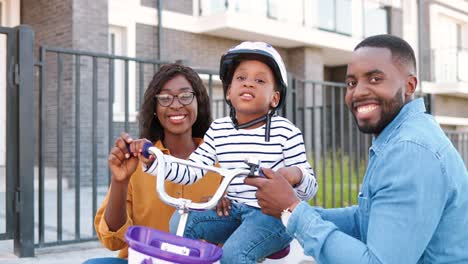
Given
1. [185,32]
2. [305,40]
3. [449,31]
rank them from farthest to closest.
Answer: [449,31], [305,40], [185,32]

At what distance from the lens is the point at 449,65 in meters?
18.5

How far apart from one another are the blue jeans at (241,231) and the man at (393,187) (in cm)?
34

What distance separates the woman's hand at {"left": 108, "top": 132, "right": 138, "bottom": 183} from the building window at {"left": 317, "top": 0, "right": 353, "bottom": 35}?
12953 mm

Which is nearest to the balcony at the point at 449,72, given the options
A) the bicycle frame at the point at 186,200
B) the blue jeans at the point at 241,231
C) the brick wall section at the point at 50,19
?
the brick wall section at the point at 50,19

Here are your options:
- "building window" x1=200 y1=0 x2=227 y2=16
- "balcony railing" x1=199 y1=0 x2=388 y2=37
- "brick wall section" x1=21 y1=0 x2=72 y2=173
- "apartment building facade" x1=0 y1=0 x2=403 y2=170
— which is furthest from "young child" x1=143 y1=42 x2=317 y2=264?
"building window" x1=200 y1=0 x2=227 y2=16

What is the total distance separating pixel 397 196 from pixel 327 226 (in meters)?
0.23

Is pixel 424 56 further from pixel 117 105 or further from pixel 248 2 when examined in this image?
pixel 117 105

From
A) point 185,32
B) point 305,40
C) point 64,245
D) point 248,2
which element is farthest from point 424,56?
point 64,245

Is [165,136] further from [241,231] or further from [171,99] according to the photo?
[241,231]

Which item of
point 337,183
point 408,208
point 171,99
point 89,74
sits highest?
point 89,74

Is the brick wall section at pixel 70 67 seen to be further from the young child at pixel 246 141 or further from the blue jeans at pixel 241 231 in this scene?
the blue jeans at pixel 241 231

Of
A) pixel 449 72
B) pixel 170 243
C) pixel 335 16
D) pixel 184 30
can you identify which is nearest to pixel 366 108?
pixel 170 243

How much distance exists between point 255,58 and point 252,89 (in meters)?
0.13

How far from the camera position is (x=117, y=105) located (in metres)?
10.5
